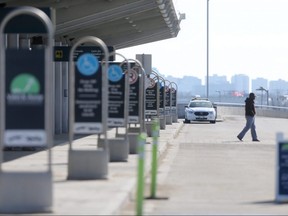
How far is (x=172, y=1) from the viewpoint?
38094mm

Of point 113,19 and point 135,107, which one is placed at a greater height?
point 113,19

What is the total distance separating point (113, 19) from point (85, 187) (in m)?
19.5

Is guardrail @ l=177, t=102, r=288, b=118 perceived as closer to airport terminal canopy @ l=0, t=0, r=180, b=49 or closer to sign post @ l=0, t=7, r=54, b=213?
airport terminal canopy @ l=0, t=0, r=180, b=49

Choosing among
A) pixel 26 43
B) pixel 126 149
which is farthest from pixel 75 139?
pixel 126 149

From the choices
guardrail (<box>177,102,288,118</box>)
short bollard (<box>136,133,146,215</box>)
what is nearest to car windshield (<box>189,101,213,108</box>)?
guardrail (<box>177,102,288,118</box>)

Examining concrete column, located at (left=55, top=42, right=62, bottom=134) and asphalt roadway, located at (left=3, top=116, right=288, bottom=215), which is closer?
asphalt roadway, located at (left=3, top=116, right=288, bottom=215)

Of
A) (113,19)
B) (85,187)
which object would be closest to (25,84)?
(85,187)

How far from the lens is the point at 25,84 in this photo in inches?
447

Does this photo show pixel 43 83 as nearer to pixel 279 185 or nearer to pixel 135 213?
pixel 135 213

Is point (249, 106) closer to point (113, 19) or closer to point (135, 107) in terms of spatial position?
point (113, 19)

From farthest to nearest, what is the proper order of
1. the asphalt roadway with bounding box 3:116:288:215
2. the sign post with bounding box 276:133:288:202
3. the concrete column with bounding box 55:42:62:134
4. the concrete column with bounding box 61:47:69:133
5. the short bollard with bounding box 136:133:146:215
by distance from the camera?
the concrete column with bounding box 61:47:69:133, the concrete column with bounding box 55:42:62:134, the sign post with bounding box 276:133:288:202, the asphalt roadway with bounding box 3:116:288:215, the short bollard with bounding box 136:133:146:215

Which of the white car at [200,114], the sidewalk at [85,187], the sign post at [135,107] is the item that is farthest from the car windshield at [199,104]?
the sidewalk at [85,187]

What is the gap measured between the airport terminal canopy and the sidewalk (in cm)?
470

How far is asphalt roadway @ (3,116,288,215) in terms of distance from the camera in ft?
40.0
